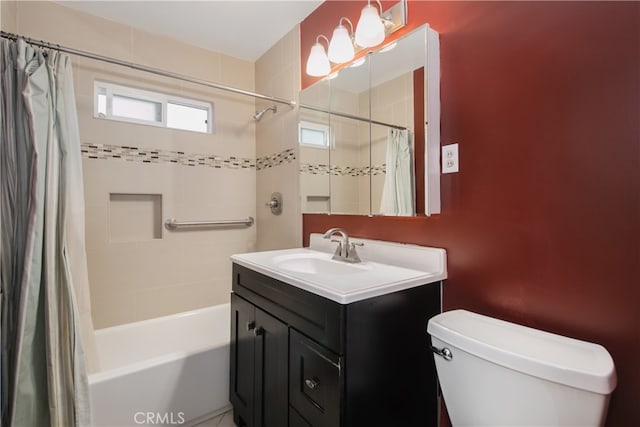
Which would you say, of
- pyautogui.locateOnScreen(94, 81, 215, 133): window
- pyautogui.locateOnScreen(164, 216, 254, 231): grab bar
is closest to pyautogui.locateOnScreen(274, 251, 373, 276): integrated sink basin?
pyautogui.locateOnScreen(164, 216, 254, 231): grab bar

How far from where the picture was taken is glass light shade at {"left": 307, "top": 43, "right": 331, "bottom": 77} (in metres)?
1.60

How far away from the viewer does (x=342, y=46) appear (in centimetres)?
148

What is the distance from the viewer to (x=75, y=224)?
1367mm

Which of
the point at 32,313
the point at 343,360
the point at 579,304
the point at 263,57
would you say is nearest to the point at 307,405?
the point at 343,360

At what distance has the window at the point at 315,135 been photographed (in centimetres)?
171

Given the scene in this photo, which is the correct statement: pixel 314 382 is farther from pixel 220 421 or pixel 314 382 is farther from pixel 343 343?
pixel 220 421

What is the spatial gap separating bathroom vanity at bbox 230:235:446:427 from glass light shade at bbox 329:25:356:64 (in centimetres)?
95

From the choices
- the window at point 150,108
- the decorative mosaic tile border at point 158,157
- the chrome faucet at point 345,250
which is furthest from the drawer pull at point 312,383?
the window at point 150,108

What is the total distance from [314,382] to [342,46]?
4.85 ft

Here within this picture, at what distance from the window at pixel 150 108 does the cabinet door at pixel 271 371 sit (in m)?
1.58

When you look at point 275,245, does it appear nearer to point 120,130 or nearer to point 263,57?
point 120,130

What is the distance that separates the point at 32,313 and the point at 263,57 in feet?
6.90

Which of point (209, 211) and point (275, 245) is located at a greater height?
point (209, 211)

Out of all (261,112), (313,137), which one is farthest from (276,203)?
(261,112)
